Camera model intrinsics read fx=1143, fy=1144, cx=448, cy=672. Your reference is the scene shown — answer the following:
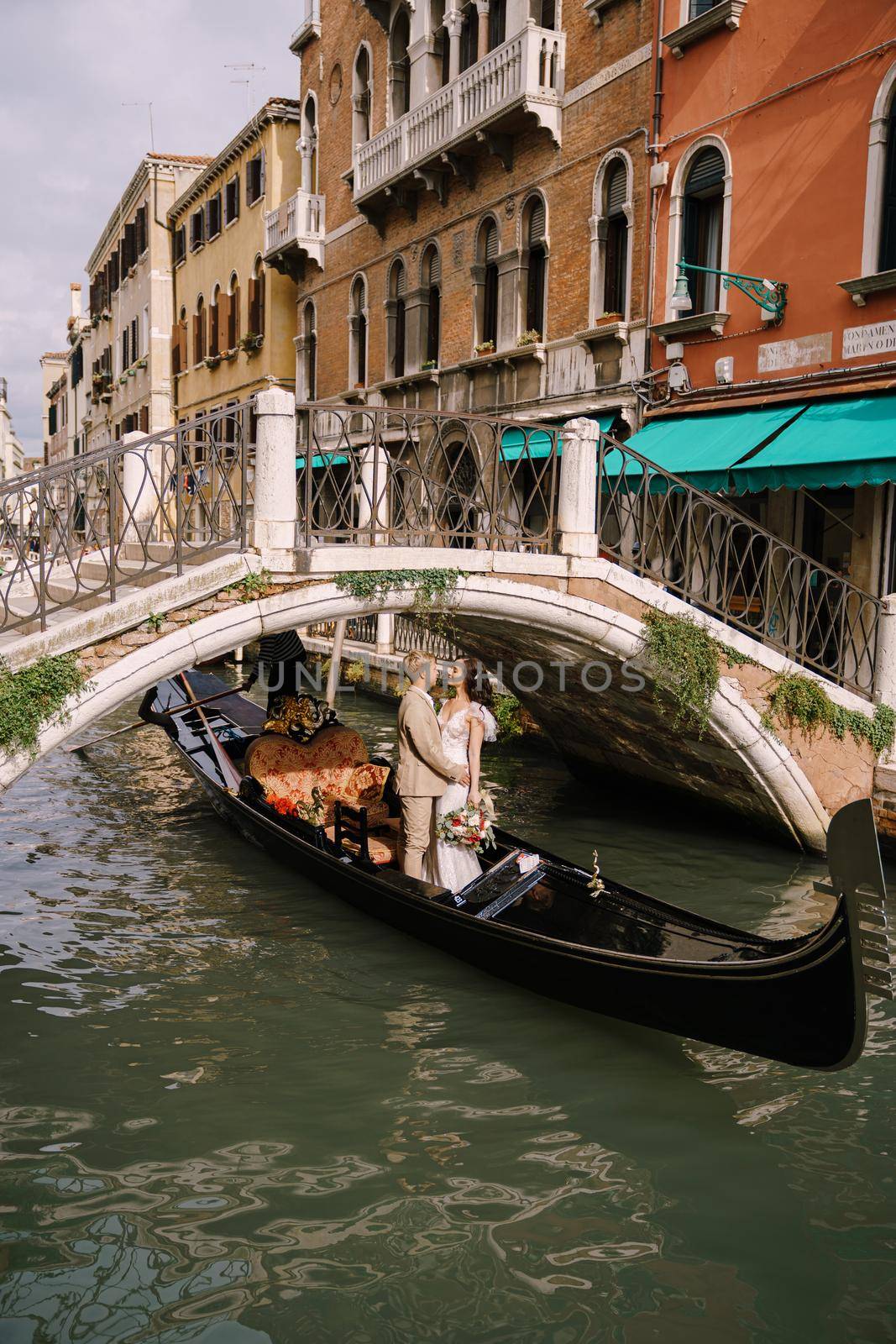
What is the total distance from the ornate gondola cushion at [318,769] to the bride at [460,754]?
1370mm

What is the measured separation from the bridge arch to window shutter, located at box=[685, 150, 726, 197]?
3875mm

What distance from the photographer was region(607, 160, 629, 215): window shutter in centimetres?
948

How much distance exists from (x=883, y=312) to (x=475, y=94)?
19.1 feet

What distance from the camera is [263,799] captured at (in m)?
6.63

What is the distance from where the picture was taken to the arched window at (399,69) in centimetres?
1343

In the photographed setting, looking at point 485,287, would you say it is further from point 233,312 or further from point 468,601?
point 233,312

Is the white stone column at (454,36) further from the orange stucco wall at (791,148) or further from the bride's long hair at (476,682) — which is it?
the bride's long hair at (476,682)

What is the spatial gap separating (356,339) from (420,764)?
10.8 m

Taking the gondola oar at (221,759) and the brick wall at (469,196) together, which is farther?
the brick wall at (469,196)

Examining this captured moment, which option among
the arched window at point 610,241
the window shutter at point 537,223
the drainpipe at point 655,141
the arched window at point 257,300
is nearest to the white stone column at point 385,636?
the window shutter at point 537,223

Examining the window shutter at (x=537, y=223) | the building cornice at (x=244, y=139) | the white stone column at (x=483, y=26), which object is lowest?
the window shutter at (x=537, y=223)

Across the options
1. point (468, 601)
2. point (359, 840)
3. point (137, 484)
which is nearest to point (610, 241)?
point (468, 601)

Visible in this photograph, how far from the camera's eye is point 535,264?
1098 cm

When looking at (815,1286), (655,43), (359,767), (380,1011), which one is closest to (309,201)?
(655,43)
